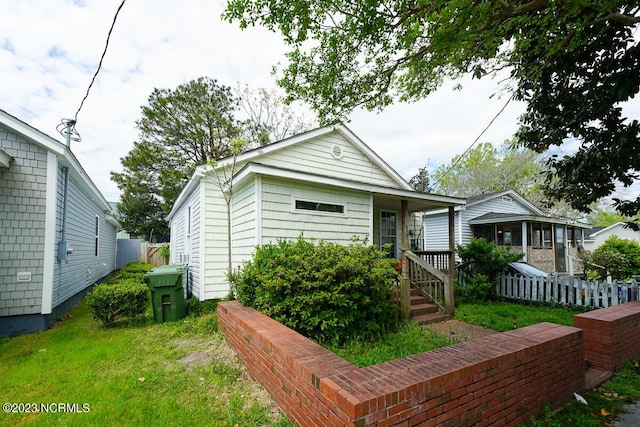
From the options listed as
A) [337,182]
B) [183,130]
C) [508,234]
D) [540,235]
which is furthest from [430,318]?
[183,130]

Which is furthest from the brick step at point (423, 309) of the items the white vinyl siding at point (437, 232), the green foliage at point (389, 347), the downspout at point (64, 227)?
the white vinyl siding at point (437, 232)

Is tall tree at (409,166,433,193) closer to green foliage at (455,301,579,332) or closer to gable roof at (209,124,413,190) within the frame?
gable roof at (209,124,413,190)

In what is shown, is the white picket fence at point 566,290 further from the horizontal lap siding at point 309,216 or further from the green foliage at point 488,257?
the horizontal lap siding at point 309,216

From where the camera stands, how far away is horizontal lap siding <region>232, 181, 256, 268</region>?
22.4ft

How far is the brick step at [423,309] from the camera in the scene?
6.84 m

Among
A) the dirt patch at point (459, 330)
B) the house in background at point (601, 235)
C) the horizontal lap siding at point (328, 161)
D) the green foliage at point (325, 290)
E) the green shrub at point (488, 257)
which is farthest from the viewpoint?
the house in background at point (601, 235)

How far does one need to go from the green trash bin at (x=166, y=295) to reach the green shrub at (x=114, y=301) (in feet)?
0.95

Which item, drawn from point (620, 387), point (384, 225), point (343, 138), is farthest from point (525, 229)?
point (620, 387)

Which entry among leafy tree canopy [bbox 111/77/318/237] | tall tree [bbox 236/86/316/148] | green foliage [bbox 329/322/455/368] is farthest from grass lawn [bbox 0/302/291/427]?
leafy tree canopy [bbox 111/77/318/237]

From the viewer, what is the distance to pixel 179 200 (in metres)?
12.2

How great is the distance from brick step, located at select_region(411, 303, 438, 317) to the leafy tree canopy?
1670cm

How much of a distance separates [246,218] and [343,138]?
16.7 ft

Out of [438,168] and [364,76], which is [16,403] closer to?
[364,76]

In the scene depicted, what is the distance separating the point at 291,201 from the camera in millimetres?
6953
